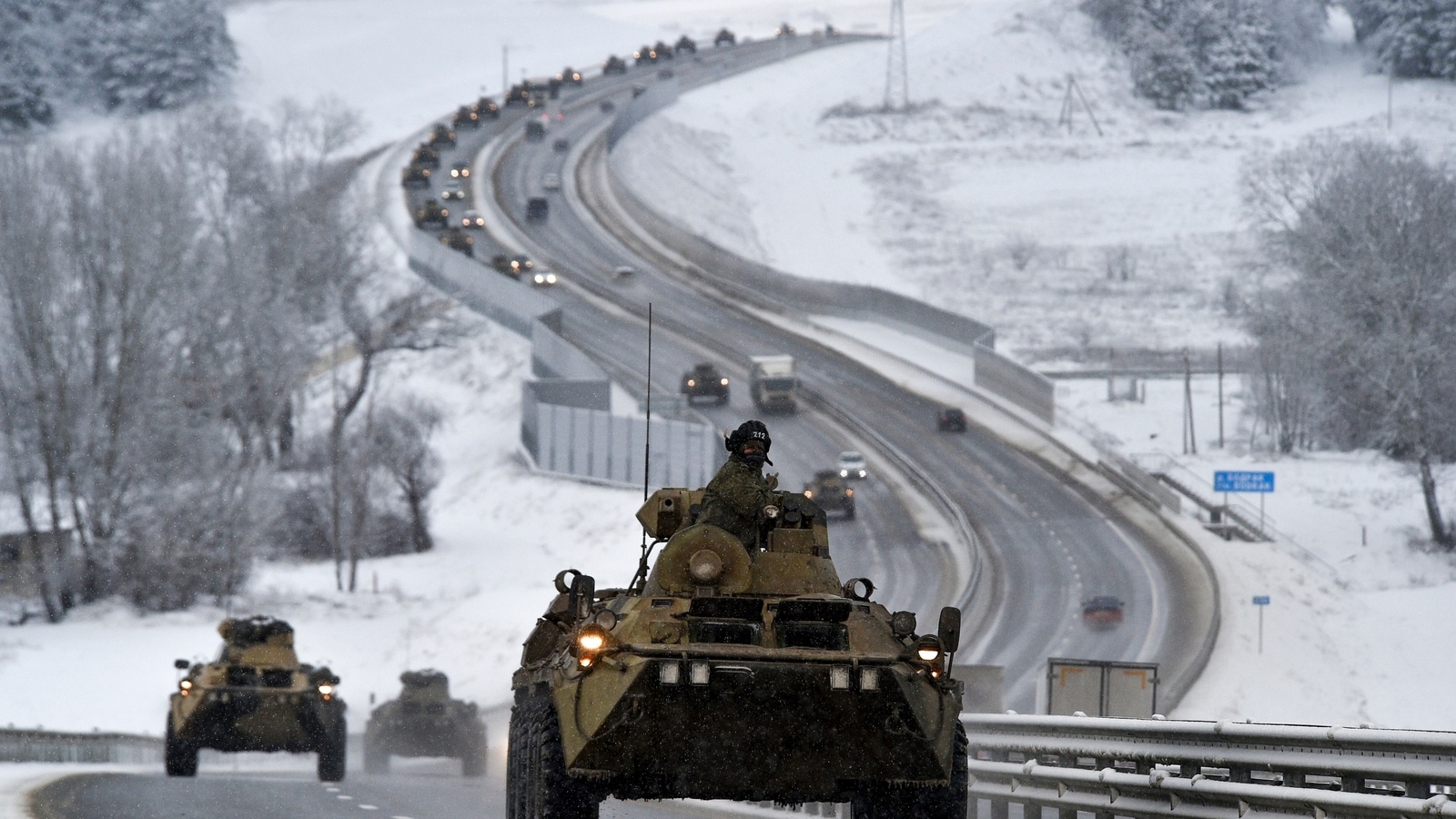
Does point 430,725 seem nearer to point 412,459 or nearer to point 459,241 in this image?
point 412,459

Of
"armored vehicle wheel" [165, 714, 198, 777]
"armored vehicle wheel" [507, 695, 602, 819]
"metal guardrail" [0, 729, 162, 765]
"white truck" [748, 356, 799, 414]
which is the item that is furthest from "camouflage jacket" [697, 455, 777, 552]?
"white truck" [748, 356, 799, 414]

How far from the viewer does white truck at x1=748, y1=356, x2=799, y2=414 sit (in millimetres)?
71562

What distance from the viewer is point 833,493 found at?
61438 millimetres

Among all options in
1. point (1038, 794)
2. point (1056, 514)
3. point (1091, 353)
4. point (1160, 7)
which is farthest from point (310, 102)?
point (1038, 794)

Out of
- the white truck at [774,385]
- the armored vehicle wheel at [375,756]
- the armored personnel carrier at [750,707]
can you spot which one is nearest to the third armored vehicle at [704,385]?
the white truck at [774,385]

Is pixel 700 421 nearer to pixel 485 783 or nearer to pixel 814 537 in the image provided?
pixel 485 783

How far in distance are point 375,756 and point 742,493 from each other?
19612mm

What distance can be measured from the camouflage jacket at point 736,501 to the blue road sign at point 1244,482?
149 ft

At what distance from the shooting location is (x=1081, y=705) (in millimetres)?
29906

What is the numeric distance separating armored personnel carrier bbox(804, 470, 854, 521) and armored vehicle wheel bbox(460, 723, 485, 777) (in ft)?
104

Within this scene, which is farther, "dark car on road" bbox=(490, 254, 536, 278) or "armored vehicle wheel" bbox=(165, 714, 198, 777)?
"dark car on road" bbox=(490, 254, 536, 278)

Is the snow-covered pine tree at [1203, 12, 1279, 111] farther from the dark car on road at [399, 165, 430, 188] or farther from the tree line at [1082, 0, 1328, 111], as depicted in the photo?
the dark car on road at [399, 165, 430, 188]

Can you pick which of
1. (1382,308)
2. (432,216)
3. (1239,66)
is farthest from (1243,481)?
(1239,66)

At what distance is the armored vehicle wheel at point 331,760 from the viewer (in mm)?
23312
